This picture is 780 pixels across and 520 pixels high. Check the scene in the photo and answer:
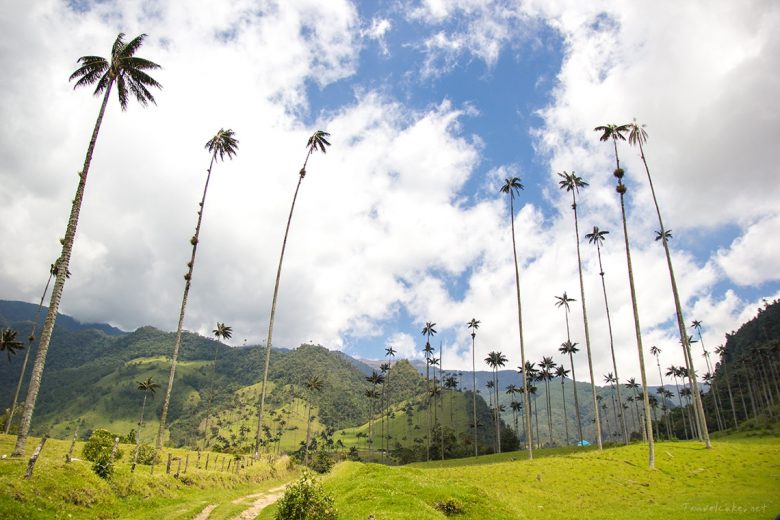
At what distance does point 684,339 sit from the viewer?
55.5m

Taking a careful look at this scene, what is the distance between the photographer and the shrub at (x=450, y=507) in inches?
882

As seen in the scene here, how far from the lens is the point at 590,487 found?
124 feet

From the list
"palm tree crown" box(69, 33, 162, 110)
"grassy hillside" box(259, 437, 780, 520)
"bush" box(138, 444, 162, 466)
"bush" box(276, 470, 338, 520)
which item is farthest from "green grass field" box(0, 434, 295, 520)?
"palm tree crown" box(69, 33, 162, 110)

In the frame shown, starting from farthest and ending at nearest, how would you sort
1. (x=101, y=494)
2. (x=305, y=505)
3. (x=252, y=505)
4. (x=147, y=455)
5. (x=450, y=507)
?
(x=147, y=455) < (x=252, y=505) < (x=101, y=494) < (x=450, y=507) < (x=305, y=505)

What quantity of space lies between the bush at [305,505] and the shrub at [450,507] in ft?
23.4

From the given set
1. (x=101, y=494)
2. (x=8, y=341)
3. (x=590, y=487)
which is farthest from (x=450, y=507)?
(x=8, y=341)

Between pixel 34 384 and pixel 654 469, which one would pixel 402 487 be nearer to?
pixel 34 384

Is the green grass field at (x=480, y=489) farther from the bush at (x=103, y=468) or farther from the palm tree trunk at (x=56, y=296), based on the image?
the palm tree trunk at (x=56, y=296)

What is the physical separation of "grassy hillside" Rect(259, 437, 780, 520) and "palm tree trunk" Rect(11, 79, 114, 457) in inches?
592

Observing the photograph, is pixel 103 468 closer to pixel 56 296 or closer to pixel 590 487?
pixel 56 296

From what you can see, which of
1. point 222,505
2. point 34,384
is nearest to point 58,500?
point 34,384

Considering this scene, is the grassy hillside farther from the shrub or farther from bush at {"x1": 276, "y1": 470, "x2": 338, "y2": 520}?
bush at {"x1": 276, "y1": 470, "x2": 338, "y2": 520}

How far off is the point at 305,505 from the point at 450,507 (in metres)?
9.17

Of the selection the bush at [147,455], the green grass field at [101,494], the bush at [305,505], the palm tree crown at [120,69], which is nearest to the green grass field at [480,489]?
the green grass field at [101,494]
